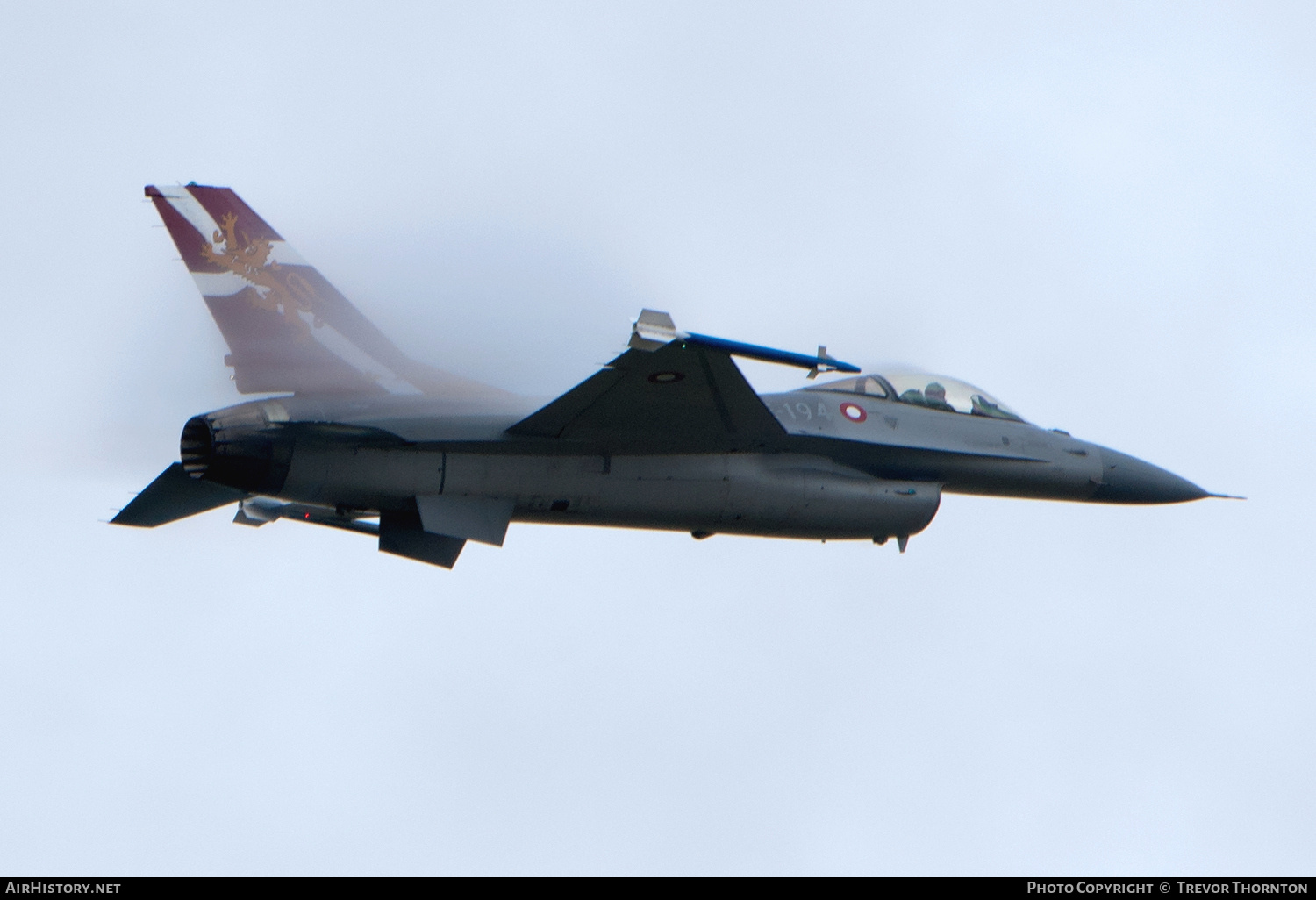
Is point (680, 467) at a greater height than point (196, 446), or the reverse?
point (680, 467)

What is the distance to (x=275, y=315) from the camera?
11.1 metres

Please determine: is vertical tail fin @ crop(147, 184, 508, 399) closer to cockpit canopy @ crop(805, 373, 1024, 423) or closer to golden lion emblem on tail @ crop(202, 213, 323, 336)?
golden lion emblem on tail @ crop(202, 213, 323, 336)

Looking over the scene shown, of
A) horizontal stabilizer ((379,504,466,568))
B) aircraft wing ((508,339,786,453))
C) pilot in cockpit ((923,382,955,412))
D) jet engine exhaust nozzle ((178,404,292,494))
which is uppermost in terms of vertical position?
pilot in cockpit ((923,382,955,412))

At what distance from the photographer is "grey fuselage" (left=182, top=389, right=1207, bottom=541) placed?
34.3 feet

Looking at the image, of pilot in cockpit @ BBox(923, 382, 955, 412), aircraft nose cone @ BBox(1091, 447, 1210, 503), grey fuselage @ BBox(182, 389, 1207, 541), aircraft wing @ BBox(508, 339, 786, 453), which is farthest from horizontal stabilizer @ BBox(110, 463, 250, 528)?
aircraft nose cone @ BBox(1091, 447, 1210, 503)

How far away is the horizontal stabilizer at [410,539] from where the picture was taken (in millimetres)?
11273

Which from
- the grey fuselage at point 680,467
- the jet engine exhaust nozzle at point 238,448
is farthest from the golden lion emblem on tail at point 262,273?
the jet engine exhaust nozzle at point 238,448

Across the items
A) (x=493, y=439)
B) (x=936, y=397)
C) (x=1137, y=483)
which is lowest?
(x=493, y=439)

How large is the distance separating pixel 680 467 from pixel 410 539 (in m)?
2.27

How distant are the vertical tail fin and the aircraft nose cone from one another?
602cm

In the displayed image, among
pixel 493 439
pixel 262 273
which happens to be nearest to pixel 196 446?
pixel 262 273

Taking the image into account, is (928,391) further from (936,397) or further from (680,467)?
(680,467)

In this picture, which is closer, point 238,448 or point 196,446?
point 238,448

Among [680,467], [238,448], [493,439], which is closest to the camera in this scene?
[238,448]
